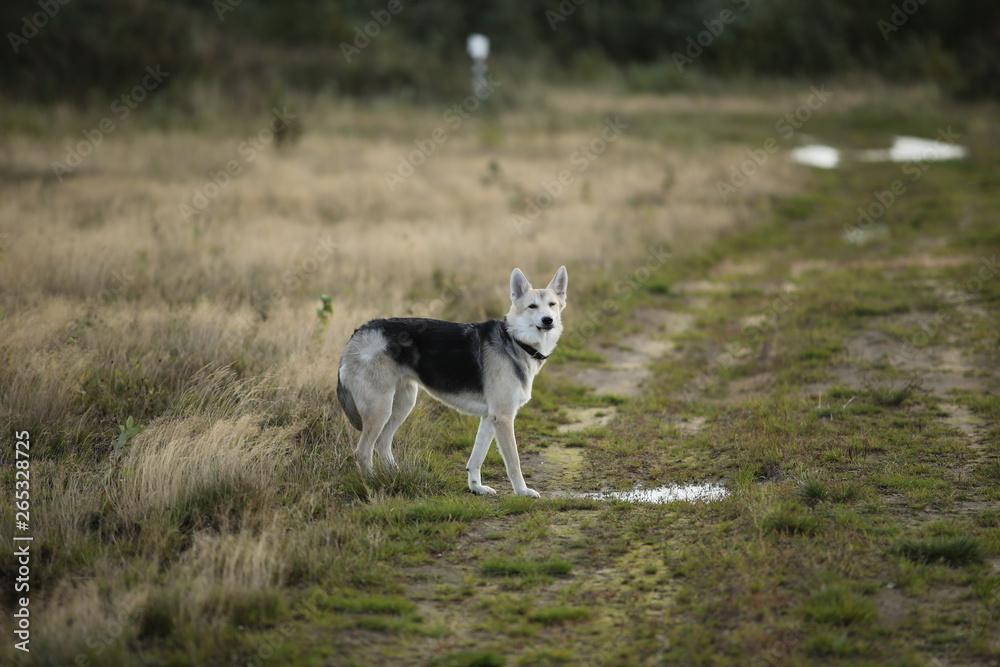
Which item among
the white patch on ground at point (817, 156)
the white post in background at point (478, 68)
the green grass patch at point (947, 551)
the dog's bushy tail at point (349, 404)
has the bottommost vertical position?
the green grass patch at point (947, 551)

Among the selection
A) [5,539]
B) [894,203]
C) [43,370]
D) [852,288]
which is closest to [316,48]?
[894,203]

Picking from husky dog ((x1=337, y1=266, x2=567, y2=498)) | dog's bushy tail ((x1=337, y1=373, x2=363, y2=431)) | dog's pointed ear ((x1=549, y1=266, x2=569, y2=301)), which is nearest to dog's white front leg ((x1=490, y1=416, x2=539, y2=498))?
husky dog ((x1=337, y1=266, x2=567, y2=498))

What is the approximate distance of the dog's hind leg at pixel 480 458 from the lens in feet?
22.5

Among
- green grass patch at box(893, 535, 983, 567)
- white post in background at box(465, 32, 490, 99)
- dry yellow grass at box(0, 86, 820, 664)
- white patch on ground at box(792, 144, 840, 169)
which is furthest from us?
white post in background at box(465, 32, 490, 99)

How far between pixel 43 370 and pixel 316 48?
29.4 meters

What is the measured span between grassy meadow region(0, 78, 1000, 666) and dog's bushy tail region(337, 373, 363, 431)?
16.8 inches

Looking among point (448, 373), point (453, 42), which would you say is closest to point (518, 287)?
point (448, 373)

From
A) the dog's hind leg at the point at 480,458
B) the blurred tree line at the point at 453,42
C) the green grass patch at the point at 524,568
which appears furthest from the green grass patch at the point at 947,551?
the blurred tree line at the point at 453,42

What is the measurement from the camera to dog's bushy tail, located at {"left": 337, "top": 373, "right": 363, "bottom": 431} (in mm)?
6754

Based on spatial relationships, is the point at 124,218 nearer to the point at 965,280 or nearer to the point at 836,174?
the point at 965,280

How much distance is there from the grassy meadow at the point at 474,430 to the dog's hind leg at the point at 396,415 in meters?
0.25

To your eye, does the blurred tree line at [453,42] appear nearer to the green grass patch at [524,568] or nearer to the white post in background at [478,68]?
the white post in background at [478,68]

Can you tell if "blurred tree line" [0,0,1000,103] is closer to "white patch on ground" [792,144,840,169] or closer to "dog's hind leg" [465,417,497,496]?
"white patch on ground" [792,144,840,169]

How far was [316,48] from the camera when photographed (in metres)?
34.1
